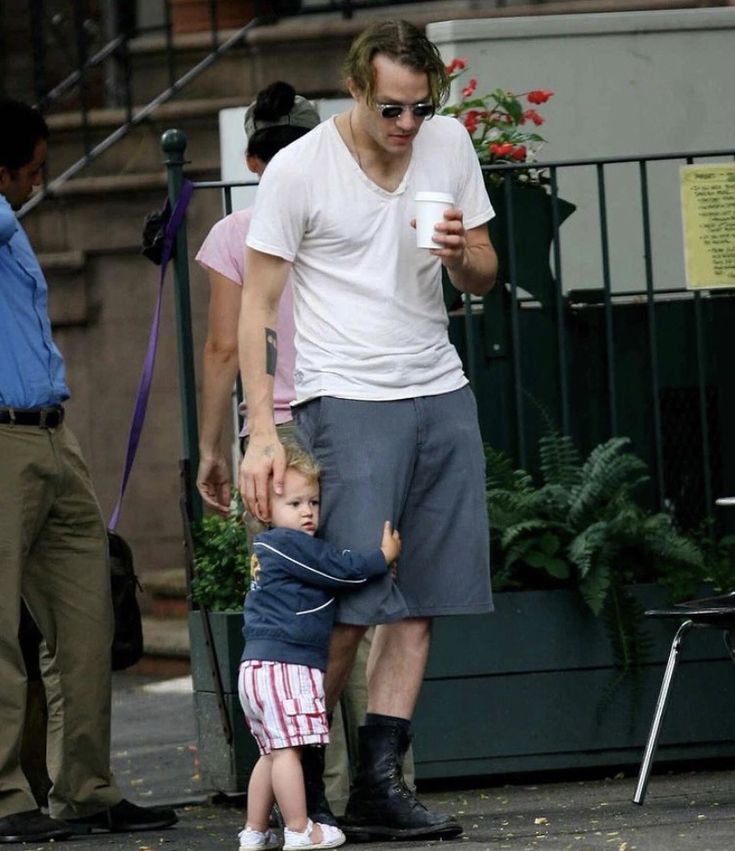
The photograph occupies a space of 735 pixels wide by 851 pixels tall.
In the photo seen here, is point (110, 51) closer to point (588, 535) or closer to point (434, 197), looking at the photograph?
point (588, 535)

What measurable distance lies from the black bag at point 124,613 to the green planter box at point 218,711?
0.25 meters

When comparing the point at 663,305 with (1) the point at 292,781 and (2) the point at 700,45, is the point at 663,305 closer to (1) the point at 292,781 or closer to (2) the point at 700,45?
(2) the point at 700,45

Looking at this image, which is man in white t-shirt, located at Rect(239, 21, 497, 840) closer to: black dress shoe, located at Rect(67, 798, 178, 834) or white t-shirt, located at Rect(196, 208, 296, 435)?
white t-shirt, located at Rect(196, 208, 296, 435)

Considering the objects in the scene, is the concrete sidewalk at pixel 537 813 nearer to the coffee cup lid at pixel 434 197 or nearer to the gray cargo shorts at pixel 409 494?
the gray cargo shorts at pixel 409 494

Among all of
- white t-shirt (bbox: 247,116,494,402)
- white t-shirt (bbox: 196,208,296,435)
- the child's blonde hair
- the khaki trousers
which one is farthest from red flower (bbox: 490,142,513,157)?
the child's blonde hair

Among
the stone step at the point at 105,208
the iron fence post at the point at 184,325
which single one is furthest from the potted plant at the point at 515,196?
the stone step at the point at 105,208

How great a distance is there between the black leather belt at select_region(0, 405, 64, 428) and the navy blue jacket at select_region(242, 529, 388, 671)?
0.94 meters

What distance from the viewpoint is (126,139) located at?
10234 millimetres

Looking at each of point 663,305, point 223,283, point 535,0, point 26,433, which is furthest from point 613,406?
point 535,0

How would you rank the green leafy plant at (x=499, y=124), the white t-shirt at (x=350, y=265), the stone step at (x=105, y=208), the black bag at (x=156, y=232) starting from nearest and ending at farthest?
the white t-shirt at (x=350, y=265) → the black bag at (x=156, y=232) → the green leafy plant at (x=499, y=124) → the stone step at (x=105, y=208)

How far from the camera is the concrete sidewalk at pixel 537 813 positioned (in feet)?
16.8

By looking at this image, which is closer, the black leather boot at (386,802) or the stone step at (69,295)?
the black leather boot at (386,802)

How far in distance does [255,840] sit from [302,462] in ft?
2.88

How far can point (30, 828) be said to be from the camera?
5.56 metres
